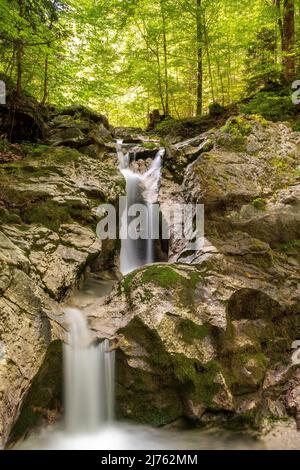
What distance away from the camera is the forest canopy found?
7531mm

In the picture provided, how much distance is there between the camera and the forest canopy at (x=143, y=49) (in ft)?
24.7

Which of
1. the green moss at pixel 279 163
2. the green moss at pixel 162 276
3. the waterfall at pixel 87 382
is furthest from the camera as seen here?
the green moss at pixel 279 163

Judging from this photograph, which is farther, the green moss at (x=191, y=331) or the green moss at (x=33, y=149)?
the green moss at (x=33, y=149)

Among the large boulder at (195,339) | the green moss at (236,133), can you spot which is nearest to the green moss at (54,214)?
the large boulder at (195,339)

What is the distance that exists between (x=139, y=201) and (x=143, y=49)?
797 centimetres

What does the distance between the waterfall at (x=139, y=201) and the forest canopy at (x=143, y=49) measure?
6.55ft

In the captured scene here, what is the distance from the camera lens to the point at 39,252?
504 centimetres

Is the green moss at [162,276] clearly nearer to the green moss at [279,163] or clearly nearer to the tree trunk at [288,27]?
the green moss at [279,163]

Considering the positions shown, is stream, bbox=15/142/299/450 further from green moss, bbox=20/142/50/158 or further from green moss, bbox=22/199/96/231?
green moss, bbox=20/142/50/158

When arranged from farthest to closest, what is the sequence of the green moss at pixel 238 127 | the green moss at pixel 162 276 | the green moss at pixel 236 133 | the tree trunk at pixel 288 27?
the tree trunk at pixel 288 27 → the green moss at pixel 238 127 → the green moss at pixel 236 133 → the green moss at pixel 162 276

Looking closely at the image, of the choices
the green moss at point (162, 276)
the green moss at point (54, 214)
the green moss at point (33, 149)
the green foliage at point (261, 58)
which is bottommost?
the green moss at point (162, 276)

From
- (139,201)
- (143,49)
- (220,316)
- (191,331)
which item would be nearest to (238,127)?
(139,201)
